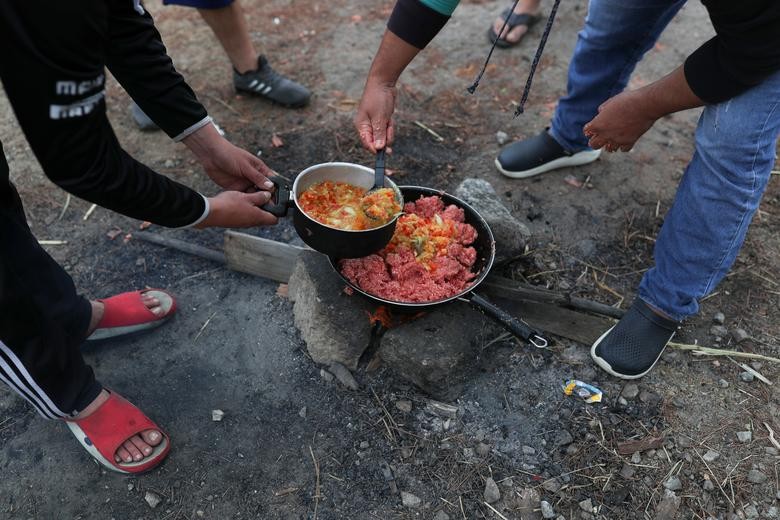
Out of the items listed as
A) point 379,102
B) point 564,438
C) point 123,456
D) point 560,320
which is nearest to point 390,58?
point 379,102

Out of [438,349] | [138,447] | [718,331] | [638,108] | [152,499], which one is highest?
[638,108]

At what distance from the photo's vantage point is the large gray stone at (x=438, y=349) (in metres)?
2.55

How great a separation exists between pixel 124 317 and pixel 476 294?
1890 mm

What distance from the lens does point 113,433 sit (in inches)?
97.6

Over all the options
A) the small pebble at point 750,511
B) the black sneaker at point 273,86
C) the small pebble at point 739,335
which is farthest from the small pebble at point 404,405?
the black sneaker at point 273,86

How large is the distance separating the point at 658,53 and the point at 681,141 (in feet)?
4.58

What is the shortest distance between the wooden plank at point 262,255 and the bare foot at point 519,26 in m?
3.30

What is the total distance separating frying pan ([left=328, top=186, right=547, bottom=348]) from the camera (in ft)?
8.13

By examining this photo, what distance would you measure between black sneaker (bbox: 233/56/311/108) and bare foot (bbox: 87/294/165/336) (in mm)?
2102

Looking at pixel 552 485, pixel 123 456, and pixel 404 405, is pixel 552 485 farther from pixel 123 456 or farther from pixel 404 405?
pixel 123 456

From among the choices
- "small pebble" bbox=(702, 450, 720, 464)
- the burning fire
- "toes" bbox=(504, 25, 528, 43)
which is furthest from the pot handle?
"toes" bbox=(504, 25, 528, 43)

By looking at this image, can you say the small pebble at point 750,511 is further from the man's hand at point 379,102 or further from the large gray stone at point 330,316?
the man's hand at point 379,102

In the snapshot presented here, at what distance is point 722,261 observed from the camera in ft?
8.41

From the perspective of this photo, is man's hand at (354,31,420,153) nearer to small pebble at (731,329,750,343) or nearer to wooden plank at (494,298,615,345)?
wooden plank at (494,298,615,345)
